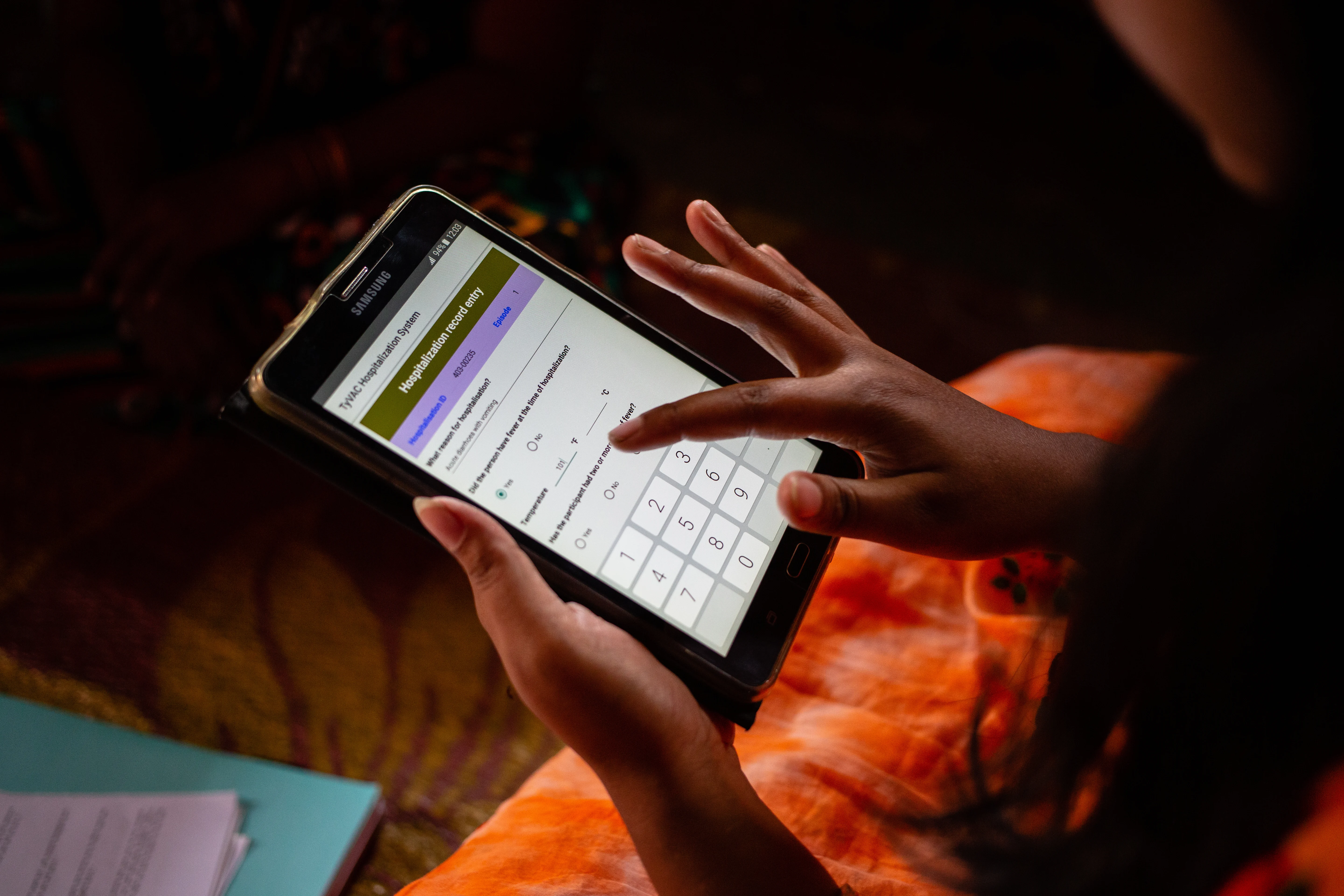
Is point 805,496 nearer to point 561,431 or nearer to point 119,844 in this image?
point 561,431

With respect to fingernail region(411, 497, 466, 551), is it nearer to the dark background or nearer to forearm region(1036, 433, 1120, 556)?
forearm region(1036, 433, 1120, 556)

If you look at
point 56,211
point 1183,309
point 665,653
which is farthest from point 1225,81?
point 56,211

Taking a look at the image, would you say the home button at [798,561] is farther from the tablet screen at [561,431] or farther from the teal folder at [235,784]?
the teal folder at [235,784]

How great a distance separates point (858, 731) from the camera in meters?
0.54

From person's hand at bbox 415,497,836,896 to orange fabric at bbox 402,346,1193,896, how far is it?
0.21 ft

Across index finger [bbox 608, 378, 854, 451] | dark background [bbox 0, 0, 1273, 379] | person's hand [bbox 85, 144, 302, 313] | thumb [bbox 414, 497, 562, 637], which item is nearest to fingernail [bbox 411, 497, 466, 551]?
thumb [bbox 414, 497, 562, 637]

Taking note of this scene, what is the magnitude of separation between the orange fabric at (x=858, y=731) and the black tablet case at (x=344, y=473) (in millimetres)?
69

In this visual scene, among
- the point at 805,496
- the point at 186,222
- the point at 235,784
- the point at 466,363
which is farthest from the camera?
the point at 186,222

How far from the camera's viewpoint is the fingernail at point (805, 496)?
41cm

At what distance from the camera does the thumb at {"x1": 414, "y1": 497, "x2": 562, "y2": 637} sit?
1.39 feet

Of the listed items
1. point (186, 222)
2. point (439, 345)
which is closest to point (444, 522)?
point (439, 345)

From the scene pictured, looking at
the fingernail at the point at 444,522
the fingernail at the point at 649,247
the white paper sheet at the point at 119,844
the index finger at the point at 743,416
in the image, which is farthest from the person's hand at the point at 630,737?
the white paper sheet at the point at 119,844

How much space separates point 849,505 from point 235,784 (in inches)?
22.4

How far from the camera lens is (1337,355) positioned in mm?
279
